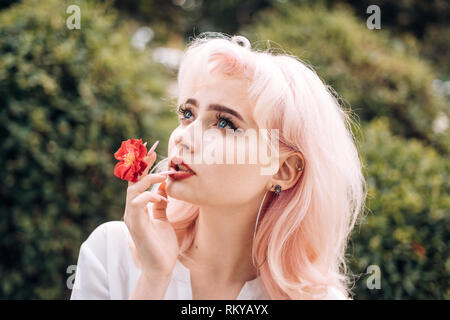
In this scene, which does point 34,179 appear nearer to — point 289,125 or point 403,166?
point 289,125

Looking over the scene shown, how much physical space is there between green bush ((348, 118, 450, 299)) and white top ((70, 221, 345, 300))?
1.41 metres

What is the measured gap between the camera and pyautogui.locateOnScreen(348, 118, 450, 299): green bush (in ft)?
10.6

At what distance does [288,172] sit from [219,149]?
0.41 metres

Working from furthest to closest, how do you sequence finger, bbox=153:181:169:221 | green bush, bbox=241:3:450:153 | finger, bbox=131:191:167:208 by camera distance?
green bush, bbox=241:3:450:153 → finger, bbox=153:181:169:221 → finger, bbox=131:191:167:208

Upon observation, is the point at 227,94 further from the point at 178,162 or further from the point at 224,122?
the point at 178,162

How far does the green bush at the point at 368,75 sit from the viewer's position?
5719mm

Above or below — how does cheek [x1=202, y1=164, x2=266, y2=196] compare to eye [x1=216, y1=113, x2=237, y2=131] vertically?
below

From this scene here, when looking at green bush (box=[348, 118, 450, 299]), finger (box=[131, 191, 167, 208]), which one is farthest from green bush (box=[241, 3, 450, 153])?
finger (box=[131, 191, 167, 208])

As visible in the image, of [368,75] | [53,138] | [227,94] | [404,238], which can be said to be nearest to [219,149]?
[227,94]

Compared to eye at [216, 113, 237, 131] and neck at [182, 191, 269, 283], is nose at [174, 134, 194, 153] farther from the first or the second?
neck at [182, 191, 269, 283]

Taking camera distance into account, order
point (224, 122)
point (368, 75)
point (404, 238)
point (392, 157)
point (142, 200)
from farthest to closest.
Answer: point (368, 75), point (392, 157), point (404, 238), point (224, 122), point (142, 200)

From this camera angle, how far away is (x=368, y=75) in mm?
5855
